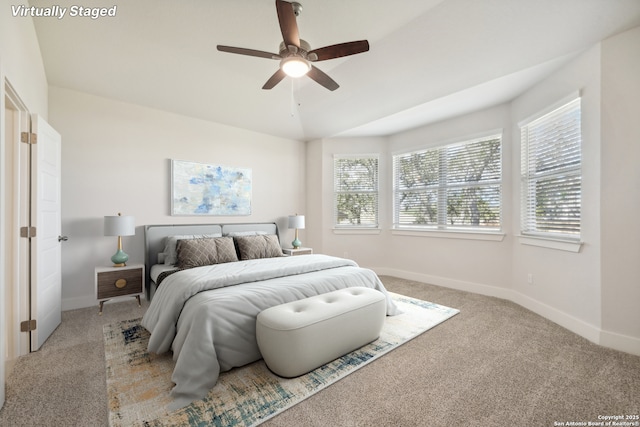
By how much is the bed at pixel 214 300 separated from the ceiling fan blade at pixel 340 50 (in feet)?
6.33

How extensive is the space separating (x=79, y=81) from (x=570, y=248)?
5.63 m

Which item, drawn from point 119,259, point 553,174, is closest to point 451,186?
point 553,174

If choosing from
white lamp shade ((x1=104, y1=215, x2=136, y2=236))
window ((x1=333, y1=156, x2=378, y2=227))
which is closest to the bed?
white lamp shade ((x1=104, y1=215, x2=136, y2=236))

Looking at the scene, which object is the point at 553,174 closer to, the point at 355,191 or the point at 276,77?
the point at 355,191

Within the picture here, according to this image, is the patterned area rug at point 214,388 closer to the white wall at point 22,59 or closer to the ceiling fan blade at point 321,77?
the white wall at point 22,59

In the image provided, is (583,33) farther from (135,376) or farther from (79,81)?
(79,81)

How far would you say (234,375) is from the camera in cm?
199

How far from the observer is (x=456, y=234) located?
14.1ft

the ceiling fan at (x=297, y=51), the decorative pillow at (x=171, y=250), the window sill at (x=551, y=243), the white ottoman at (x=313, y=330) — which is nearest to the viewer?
the white ottoman at (x=313, y=330)

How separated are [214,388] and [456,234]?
382 cm

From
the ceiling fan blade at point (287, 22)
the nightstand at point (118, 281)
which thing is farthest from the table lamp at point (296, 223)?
the ceiling fan blade at point (287, 22)

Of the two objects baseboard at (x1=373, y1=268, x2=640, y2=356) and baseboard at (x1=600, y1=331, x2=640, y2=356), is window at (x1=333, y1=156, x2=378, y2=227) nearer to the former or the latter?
baseboard at (x1=373, y1=268, x2=640, y2=356)

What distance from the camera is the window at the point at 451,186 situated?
4.00 meters

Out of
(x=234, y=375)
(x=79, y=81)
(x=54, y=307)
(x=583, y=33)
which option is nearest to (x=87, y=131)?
(x=79, y=81)
